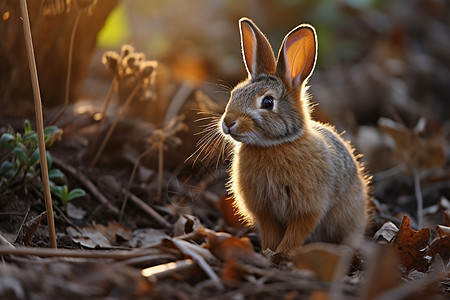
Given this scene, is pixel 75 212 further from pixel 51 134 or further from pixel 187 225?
pixel 187 225

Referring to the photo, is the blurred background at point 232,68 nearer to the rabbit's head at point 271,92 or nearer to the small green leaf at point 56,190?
the rabbit's head at point 271,92

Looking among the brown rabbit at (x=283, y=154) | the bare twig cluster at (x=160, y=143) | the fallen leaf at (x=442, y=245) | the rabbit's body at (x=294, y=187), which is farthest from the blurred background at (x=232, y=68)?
the fallen leaf at (x=442, y=245)

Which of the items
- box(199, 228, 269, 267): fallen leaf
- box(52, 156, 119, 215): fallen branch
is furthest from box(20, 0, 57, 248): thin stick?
box(52, 156, 119, 215): fallen branch

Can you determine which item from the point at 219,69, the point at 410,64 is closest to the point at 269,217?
the point at 219,69

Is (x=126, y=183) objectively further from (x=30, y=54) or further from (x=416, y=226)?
(x=416, y=226)

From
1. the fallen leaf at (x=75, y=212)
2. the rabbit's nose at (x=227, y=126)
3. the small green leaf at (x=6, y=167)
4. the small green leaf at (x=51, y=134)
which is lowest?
the fallen leaf at (x=75, y=212)

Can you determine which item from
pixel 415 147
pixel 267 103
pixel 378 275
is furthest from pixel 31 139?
pixel 415 147

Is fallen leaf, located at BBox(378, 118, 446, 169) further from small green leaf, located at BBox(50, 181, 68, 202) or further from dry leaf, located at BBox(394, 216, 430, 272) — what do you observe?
small green leaf, located at BBox(50, 181, 68, 202)

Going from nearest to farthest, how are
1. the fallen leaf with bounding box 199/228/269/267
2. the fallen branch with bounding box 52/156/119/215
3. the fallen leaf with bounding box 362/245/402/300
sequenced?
the fallen leaf with bounding box 362/245/402/300 < the fallen leaf with bounding box 199/228/269/267 < the fallen branch with bounding box 52/156/119/215
